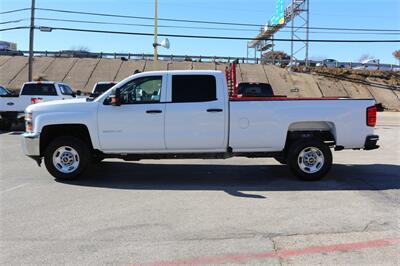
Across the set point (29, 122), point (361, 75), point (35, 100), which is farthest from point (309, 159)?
point (361, 75)

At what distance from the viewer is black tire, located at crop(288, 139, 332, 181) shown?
9195 millimetres

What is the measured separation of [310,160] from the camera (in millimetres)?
9281

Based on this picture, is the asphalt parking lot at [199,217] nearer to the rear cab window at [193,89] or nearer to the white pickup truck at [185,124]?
→ the white pickup truck at [185,124]

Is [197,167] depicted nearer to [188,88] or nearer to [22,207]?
[188,88]

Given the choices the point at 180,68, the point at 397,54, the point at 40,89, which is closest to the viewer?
the point at 40,89

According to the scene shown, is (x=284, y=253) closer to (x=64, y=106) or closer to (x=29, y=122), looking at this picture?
(x=64, y=106)

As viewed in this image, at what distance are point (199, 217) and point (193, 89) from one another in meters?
3.14

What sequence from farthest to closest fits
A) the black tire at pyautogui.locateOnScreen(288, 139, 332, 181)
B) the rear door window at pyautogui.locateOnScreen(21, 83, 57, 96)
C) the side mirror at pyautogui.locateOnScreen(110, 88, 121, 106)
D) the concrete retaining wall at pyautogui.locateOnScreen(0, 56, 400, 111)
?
the concrete retaining wall at pyautogui.locateOnScreen(0, 56, 400, 111) → the rear door window at pyautogui.locateOnScreen(21, 83, 57, 96) → the black tire at pyautogui.locateOnScreen(288, 139, 332, 181) → the side mirror at pyautogui.locateOnScreen(110, 88, 121, 106)

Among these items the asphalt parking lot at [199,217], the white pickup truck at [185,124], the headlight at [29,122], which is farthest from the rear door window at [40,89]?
the white pickup truck at [185,124]

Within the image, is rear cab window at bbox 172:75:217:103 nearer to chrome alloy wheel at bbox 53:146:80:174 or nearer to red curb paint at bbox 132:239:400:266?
chrome alloy wheel at bbox 53:146:80:174

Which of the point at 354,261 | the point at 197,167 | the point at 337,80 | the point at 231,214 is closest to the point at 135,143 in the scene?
the point at 197,167

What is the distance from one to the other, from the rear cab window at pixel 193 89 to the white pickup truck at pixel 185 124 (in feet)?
0.06

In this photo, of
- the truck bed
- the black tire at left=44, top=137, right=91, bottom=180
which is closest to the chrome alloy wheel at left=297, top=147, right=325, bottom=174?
the truck bed

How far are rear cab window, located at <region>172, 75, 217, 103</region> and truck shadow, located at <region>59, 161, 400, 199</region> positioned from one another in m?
1.52
